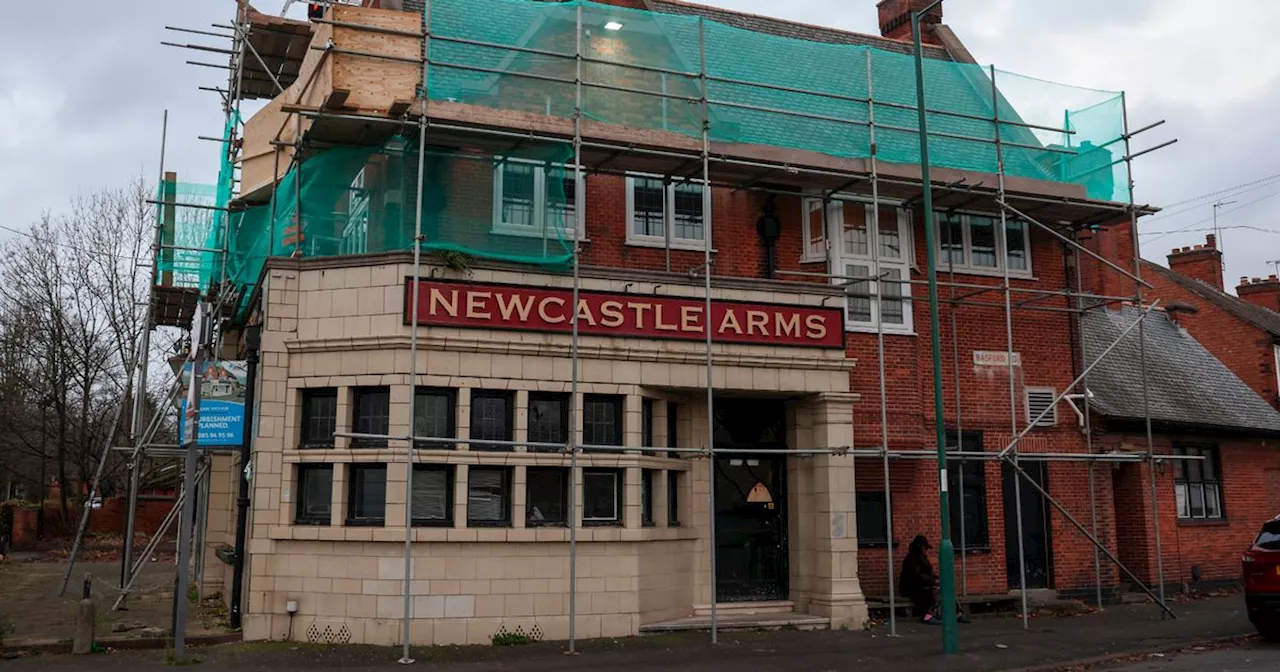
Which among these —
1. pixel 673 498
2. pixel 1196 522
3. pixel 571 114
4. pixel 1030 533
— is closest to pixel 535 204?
pixel 571 114

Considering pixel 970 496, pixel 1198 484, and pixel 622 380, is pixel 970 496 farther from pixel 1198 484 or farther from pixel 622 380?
pixel 622 380

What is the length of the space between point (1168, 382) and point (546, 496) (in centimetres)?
1557

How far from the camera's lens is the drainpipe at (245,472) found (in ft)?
47.0

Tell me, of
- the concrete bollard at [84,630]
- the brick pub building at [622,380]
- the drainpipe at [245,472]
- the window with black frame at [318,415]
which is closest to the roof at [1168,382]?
the brick pub building at [622,380]

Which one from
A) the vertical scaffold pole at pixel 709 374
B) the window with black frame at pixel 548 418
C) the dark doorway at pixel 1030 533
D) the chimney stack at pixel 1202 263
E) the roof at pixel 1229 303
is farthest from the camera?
the chimney stack at pixel 1202 263

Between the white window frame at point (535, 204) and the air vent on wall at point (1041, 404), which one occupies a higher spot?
the white window frame at point (535, 204)

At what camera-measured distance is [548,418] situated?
47.1 feet

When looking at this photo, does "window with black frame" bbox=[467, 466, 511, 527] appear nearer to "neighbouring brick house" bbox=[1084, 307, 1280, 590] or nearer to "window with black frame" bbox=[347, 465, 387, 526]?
"window with black frame" bbox=[347, 465, 387, 526]

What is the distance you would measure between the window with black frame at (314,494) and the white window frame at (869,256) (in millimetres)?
8803

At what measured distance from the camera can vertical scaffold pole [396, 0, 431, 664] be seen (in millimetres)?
12664

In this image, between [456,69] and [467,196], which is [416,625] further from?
[456,69]

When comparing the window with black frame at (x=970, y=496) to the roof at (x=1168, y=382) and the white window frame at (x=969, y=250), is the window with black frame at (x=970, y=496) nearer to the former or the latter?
the roof at (x=1168, y=382)

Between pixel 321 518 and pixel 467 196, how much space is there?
488cm

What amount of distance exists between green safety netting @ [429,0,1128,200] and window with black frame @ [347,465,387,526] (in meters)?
5.25
